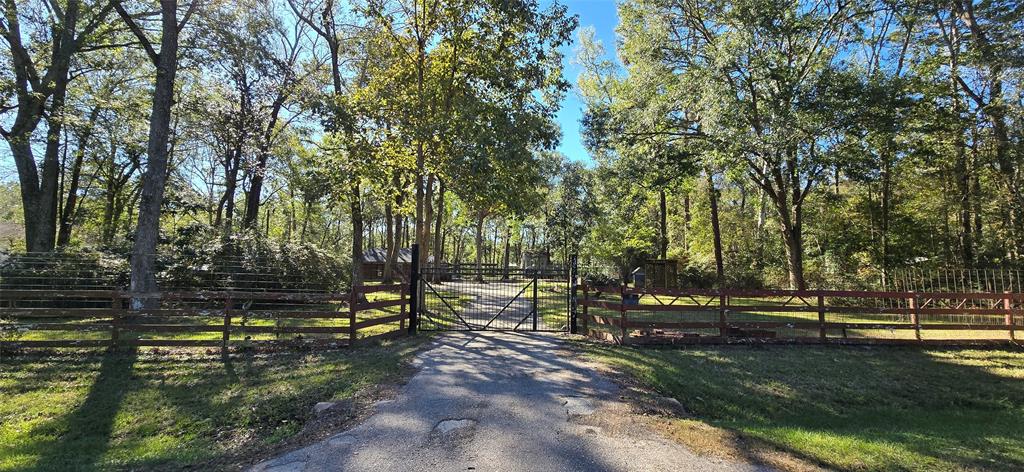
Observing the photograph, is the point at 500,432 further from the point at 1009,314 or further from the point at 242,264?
the point at 242,264

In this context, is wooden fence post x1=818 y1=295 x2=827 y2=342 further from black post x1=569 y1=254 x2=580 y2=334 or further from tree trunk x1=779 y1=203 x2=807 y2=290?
tree trunk x1=779 y1=203 x2=807 y2=290

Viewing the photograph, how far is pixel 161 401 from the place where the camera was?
6523 mm

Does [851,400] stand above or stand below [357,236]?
below

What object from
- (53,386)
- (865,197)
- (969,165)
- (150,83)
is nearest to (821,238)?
(865,197)

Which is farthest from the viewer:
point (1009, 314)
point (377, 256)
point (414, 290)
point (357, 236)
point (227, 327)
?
point (377, 256)

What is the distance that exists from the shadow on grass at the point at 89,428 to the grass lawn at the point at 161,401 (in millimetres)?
12

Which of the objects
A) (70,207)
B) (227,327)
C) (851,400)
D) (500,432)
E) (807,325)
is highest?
(70,207)

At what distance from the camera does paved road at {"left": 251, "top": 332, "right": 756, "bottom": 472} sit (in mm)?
4242

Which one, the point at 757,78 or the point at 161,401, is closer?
the point at 161,401

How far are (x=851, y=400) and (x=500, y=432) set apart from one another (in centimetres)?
580

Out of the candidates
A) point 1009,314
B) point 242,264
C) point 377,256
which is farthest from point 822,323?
point 377,256

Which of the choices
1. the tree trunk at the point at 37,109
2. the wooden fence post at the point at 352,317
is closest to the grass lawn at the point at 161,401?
the wooden fence post at the point at 352,317

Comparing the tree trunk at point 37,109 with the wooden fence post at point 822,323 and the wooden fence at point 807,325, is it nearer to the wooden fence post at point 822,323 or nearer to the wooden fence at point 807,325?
the wooden fence at point 807,325

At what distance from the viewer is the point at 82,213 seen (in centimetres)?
3002
